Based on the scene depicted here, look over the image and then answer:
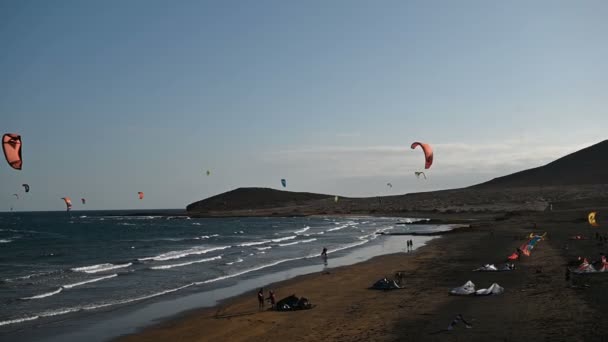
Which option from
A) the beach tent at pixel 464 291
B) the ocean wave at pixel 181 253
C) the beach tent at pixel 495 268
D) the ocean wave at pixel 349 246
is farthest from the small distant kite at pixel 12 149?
the ocean wave at pixel 349 246

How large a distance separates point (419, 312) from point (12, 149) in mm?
13207

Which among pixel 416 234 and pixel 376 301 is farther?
pixel 416 234

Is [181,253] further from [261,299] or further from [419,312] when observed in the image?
[419,312]

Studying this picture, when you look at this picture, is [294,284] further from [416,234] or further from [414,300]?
[416,234]

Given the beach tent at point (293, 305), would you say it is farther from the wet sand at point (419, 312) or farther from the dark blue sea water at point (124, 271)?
the dark blue sea water at point (124, 271)

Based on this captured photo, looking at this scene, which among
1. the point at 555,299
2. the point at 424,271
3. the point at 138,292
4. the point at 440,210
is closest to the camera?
the point at 555,299

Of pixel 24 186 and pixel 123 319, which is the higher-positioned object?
pixel 24 186

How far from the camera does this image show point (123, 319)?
1864 cm

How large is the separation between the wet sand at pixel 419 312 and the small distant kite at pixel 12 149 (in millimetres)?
5942

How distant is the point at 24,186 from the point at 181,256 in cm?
1146

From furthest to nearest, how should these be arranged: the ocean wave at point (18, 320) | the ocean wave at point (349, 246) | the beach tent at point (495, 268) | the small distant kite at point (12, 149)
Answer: the ocean wave at point (349, 246) → the beach tent at point (495, 268) → the ocean wave at point (18, 320) → the small distant kite at point (12, 149)

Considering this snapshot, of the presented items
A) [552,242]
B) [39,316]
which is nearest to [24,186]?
[39,316]

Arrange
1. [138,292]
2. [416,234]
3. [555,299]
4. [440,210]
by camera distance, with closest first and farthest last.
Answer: [555,299] < [138,292] < [416,234] < [440,210]

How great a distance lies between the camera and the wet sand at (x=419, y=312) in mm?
14289
